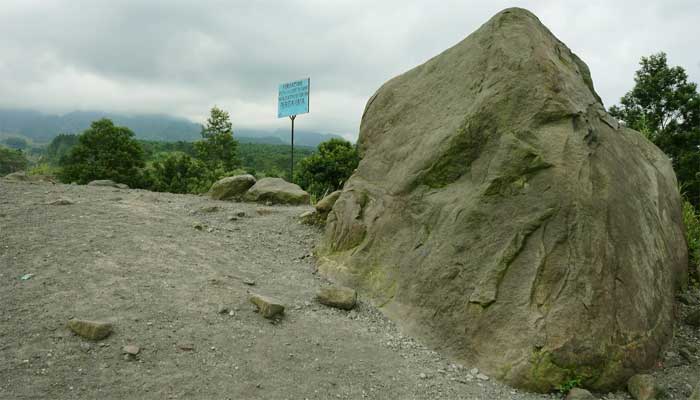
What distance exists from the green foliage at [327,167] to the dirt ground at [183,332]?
11283 mm

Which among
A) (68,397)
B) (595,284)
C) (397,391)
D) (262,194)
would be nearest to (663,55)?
(262,194)

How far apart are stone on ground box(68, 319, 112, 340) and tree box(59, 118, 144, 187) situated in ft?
75.6

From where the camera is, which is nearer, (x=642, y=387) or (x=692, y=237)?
(x=642, y=387)

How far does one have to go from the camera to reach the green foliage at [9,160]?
41500 mm

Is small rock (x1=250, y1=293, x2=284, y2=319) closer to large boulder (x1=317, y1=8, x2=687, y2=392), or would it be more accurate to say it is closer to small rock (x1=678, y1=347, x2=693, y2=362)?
large boulder (x1=317, y1=8, x2=687, y2=392)

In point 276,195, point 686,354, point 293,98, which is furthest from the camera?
point 293,98

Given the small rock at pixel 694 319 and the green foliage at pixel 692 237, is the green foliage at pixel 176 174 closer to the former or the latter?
the green foliage at pixel 692 237

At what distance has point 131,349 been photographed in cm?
411

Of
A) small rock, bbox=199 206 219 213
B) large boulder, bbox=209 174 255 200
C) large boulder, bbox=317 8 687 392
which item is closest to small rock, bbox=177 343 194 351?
large boulder, bbox=317 8 687 392

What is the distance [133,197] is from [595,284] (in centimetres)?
938

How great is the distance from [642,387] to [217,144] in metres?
29.3

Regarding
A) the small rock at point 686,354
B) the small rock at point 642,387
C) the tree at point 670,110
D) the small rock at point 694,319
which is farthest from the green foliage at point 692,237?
the tree at point 670,110

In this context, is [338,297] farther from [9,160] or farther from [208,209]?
[9,160]

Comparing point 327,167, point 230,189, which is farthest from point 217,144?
point 230,189
